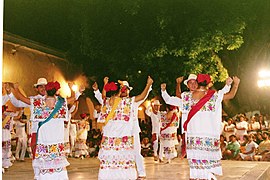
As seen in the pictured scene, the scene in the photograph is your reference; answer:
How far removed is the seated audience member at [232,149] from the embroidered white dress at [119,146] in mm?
6127

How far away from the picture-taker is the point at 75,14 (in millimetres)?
16141

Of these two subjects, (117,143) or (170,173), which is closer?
(117,143)

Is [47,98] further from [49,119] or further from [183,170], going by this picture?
[183,170]

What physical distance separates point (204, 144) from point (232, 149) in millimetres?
6643

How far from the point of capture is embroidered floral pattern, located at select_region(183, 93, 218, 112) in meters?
6.29

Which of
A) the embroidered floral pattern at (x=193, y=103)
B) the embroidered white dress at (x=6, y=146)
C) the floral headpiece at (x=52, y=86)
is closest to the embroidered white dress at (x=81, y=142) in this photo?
the embroidered white dress at (x=6, y=146)

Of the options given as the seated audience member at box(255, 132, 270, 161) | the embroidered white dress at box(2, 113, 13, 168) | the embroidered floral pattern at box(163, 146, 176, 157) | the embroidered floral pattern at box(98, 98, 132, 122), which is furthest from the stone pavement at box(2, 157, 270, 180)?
the seated audience member at box(255, 132, 270, 161)

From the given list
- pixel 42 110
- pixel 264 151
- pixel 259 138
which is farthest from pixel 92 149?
pixel 42 110

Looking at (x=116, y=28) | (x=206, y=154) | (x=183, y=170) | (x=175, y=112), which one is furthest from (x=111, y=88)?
(x=116, y=28)

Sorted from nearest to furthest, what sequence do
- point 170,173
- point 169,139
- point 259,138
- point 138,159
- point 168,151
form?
point 138,159 → point 170,173 → point 168,151 → point 169,139 → point 259,138

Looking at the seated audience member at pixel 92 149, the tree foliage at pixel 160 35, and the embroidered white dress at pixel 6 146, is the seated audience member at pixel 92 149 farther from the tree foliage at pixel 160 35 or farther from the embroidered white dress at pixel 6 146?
the embroidered white dress at pixel 6 146

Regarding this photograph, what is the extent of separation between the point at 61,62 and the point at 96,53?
4018 mm

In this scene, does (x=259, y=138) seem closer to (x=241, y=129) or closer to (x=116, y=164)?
(x=241, y=129)

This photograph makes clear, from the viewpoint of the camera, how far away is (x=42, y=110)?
21.3ft
